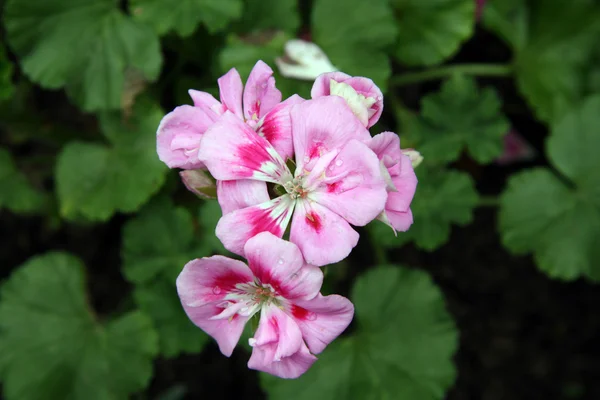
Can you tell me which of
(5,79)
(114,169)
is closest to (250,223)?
(114,169)

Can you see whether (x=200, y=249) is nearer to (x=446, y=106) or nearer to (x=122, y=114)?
(x=122, y=114)

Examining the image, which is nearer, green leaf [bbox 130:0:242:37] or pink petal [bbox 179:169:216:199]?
pink petal [bbox 179:169:216:199]

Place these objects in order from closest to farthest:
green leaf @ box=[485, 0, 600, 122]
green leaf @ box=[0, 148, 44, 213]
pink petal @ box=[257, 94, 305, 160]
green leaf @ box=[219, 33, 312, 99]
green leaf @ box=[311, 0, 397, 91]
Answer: pink petal @ box=[257, 94, 305, 160] < green leaf @ box=[219, 33, 312, 99] < green leaf @ box=[311, 0, 397, 91] < green leaf @ box=[0, 148, 44, 213] < green leaf @ box=[485, 0, 600, 122]

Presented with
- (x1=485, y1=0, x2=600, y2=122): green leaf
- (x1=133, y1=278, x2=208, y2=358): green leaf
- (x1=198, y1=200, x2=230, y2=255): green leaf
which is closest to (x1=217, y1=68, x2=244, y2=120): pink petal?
(x1=198, y1=200, x2=230, y2=255): green leaf

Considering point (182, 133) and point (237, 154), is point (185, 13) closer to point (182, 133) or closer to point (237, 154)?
point (182, 133)

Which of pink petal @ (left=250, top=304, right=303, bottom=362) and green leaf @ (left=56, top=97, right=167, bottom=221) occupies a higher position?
pink petal @ (left=250, top=304, right=303, bottom=362)

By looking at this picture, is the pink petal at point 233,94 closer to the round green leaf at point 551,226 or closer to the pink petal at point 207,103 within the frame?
the pink petal at point 207,103

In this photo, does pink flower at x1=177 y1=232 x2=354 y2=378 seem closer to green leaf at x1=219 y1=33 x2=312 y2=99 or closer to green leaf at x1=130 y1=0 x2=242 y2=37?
green leaf at x1=219 y1=33 x2=312 y2=99
